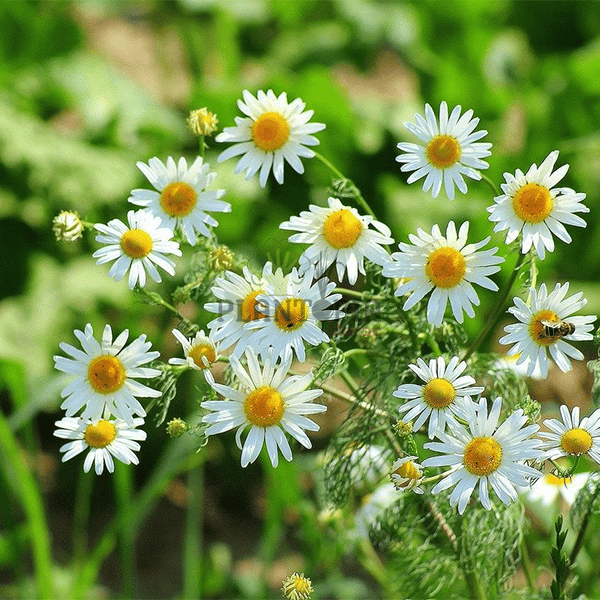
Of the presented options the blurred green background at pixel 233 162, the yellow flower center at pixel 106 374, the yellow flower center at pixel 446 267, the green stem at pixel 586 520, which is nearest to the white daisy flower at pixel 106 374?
the yellow flower center at pixel 106 374

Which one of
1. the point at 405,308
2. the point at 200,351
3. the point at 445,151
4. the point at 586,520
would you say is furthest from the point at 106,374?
the point at 586,520

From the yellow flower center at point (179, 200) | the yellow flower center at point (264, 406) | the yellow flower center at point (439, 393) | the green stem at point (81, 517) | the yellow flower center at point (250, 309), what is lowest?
the yellow flower center at point (439, 393)

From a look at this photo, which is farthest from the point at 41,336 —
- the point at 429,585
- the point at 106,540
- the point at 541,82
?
the point at 541,82

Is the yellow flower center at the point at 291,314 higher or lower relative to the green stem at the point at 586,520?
higher

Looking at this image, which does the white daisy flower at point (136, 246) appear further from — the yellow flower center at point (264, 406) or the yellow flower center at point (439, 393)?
the yellow flower center at point (439, 393)

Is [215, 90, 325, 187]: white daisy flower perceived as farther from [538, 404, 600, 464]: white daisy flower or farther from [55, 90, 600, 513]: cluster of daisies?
[538, 404, 600, 464]: white daisy flower

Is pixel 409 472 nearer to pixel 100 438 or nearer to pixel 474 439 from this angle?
pixel 474 439
